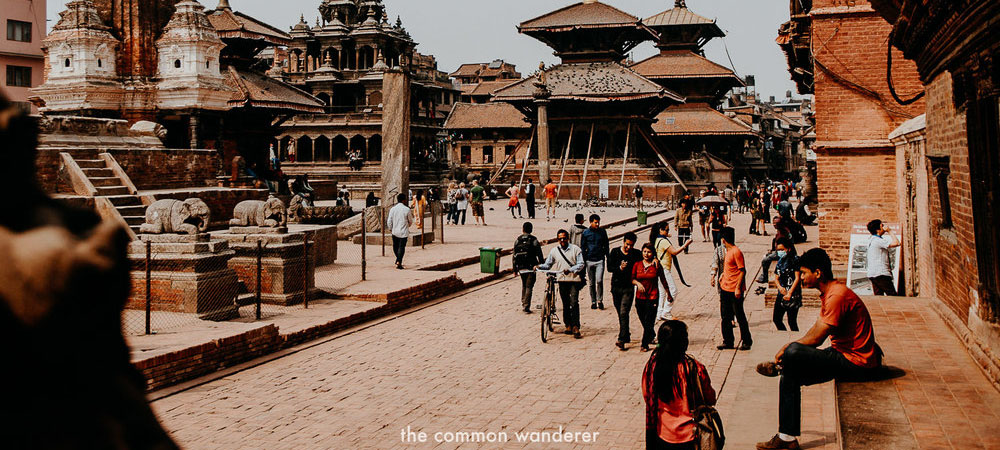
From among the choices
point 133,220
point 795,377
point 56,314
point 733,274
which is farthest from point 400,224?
point 56,314

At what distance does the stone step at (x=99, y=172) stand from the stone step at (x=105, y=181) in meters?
0.19

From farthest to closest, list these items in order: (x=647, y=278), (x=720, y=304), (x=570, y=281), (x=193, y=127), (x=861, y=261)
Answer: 1. (x=193, y=127)
2. (x=861, y=261)
3. (x=720, y=304)
4. (x=570, y=281)
5. (x=647, y=278)

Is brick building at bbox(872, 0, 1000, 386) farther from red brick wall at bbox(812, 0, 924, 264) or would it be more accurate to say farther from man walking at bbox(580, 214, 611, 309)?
man walking at bbox(580, 214, 611, 309)

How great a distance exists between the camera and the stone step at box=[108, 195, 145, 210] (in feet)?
56.6

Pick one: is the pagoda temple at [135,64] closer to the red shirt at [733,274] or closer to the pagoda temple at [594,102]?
the red shirt at [733,274]

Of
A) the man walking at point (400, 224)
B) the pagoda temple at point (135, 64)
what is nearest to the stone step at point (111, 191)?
the man walking at point (400, 224)

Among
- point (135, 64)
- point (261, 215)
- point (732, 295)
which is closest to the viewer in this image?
point (732, 295)

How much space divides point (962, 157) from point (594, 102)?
4567 cm

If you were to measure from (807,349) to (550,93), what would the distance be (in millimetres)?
46393

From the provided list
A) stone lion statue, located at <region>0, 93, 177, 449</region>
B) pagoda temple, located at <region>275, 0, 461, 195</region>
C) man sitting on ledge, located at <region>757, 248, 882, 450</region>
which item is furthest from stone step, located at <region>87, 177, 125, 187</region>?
pagoda temple, located at <region>275, 0, 461, 195</region>

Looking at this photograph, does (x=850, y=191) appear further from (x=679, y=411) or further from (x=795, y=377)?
(x=679, y=411)

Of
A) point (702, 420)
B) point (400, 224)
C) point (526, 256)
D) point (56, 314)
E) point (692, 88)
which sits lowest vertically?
point (702, 420)

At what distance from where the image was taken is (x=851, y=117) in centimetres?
1683

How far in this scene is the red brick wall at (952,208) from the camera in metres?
8.43
